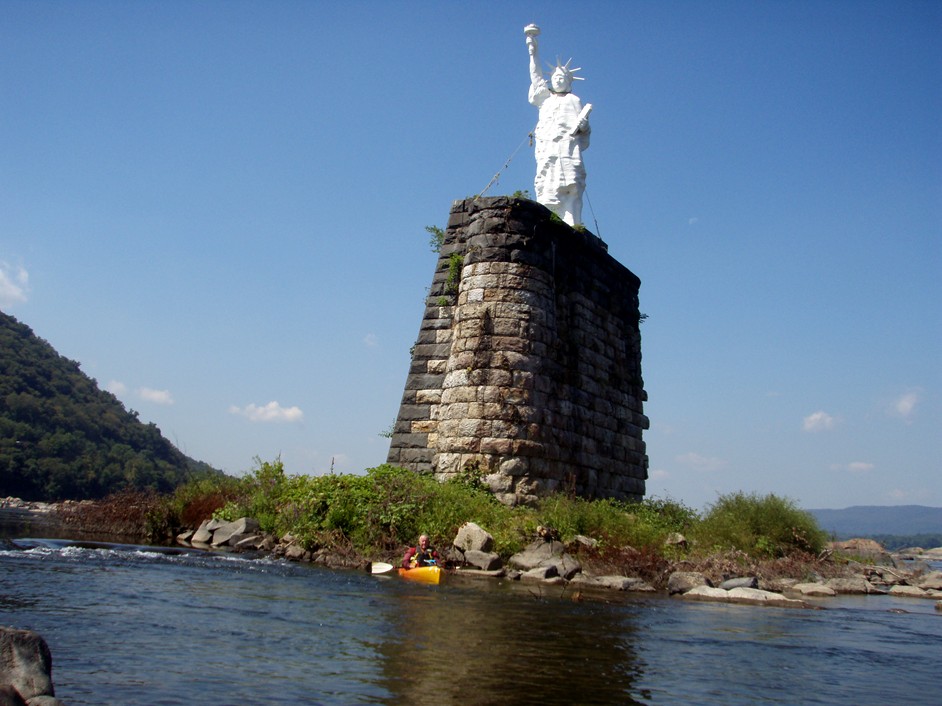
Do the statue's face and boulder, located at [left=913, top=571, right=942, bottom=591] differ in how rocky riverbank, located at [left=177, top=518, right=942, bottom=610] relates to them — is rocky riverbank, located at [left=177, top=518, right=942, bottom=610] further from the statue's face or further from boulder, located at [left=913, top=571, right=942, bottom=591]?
the statue's face

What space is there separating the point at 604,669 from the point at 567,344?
9.84 metres

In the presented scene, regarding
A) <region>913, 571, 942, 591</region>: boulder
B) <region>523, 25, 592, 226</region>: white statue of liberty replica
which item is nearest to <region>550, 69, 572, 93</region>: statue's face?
<region>523, 25, 592, 226</region>: white statue of liberty replica

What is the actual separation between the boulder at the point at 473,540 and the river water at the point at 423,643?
4.43ft

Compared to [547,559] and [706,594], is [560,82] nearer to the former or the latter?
[547,559]

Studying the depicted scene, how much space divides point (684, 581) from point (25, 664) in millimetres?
8646

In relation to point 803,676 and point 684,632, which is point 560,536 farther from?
point 803,676

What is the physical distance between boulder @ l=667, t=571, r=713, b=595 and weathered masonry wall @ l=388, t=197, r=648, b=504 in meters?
2.66

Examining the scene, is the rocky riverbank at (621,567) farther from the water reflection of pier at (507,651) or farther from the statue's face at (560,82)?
the statue's face at (560,82)

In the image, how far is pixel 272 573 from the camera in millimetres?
9586

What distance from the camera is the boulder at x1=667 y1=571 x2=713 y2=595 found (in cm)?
1044

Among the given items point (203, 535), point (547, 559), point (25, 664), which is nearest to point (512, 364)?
point (547, 559)

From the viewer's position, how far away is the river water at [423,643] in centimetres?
442

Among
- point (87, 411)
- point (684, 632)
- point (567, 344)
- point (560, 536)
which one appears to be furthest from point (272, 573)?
point (87, 411)

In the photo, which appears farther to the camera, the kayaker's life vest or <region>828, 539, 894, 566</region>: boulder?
<region>828, 539, 894, 566</region>: boulder
